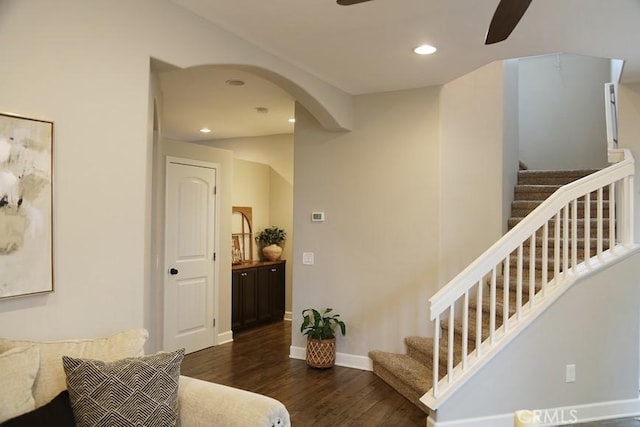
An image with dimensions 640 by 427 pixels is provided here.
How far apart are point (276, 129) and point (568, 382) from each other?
4.85 m

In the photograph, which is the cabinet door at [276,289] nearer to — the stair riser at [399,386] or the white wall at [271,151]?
the white wall at [271,151]

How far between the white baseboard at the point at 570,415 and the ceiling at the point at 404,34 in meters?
2.57

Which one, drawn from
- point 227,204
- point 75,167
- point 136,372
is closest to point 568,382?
point 136,372

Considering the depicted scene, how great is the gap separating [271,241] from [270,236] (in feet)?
0.25

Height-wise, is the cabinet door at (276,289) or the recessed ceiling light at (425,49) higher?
the recessed ceiling light at (425,49)

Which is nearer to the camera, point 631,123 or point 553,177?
point 631,123

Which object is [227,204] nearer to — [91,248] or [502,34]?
[91,248]

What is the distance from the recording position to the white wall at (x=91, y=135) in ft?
6.30

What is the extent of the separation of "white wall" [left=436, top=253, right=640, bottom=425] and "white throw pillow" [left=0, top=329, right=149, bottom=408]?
2.01 metres

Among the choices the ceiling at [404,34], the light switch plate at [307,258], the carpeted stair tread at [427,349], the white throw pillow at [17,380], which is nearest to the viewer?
the white throw pillow at [17,380]

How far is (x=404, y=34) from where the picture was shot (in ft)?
9.94

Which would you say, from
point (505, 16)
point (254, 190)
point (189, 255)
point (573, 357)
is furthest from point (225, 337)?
Answer: point (505, 16)

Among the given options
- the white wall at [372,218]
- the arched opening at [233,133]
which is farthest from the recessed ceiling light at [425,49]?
the arched opening at [233,133]

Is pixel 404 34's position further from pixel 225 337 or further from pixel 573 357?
pixel 225 337
